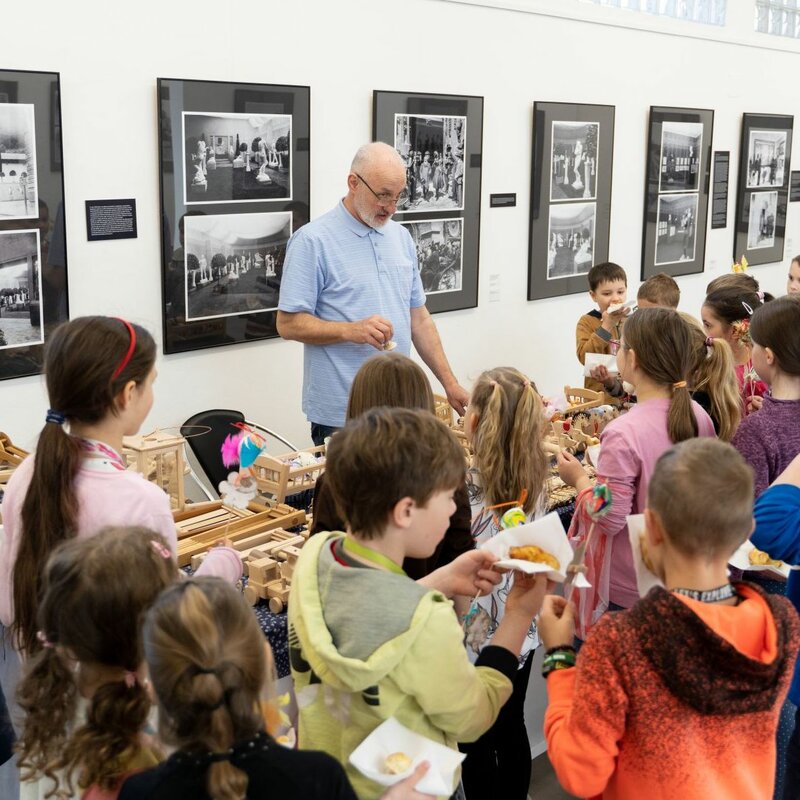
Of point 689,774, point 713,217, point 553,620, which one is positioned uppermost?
point 713,217

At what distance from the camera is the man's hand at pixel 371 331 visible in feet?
13.0

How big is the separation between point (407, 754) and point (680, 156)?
7.02 metres

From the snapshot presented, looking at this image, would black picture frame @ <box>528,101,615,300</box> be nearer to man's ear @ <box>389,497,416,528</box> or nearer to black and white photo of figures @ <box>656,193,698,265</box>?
black and white photo of figures @ <box>656,193,698,265</box>

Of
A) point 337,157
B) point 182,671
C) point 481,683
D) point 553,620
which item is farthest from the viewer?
point 337,157

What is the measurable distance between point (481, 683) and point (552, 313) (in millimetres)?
5384

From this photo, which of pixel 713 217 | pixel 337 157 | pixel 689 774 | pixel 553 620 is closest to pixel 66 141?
pixel 337 157

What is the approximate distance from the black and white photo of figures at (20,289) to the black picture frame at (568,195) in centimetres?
354

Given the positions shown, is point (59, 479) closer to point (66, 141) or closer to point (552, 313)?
point (66, 141)

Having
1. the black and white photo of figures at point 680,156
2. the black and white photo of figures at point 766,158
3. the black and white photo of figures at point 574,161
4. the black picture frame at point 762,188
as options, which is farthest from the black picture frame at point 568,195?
the black and white photo of figures at point 766,158

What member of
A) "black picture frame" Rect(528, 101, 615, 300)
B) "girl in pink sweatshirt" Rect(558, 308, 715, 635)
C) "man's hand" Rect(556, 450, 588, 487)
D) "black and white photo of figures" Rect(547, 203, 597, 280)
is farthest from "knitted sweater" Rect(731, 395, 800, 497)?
"black and white photo of figures" Rect(547, 203, 597, 280)

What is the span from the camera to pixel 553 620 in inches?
80.4

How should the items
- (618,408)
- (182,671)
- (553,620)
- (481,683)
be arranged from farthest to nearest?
(618,408), (553,620), (481,683), (182,671)

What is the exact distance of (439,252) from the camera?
241 inches

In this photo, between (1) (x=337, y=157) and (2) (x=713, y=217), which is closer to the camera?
(1) (x=337, y=157)
